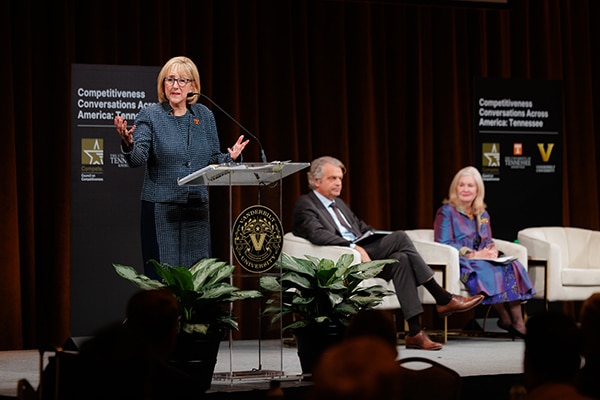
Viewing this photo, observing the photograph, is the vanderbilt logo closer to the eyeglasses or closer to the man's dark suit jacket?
the eyeglasses

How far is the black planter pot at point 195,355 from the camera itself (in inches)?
160

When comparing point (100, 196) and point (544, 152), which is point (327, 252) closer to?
point (100, 196)

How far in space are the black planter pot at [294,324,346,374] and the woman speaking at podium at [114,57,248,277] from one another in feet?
2.03

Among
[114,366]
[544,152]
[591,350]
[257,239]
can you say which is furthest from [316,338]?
[544,152]

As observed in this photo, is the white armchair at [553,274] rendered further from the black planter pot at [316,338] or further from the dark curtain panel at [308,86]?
the black planter pot at [316,338]

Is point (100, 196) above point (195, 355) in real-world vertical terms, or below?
above

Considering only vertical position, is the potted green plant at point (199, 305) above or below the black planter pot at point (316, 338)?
above

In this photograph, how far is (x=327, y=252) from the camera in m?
6.18

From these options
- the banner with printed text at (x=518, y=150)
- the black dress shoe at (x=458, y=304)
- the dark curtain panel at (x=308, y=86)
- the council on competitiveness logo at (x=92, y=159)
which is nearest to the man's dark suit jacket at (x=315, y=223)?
the dark curtain panel at (x=308, y=86)

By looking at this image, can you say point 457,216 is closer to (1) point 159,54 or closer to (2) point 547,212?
(2) point 547,212

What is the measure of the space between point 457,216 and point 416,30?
5.67 feet

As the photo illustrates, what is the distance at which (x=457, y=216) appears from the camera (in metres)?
6.84

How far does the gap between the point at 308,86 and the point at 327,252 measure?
5.46 ft

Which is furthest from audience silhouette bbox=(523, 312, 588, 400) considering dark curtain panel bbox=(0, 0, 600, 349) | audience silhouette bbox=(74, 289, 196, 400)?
dark curtain panel bbox=(0, 0, 600, 349)
